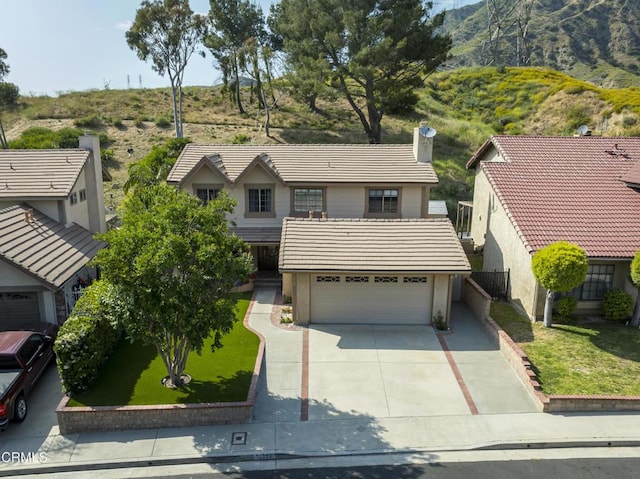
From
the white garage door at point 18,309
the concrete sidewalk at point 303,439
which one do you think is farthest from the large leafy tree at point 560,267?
the white garage door at point 18,309

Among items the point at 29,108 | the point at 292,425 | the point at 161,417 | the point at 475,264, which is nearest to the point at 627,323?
the point at 475,264

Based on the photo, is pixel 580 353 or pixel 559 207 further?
pixel 559 207

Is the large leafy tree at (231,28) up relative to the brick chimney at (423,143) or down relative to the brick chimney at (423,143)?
up

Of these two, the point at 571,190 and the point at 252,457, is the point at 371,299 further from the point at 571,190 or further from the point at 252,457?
the point at 571,190

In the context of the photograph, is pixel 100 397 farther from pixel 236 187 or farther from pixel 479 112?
pixel 479 112

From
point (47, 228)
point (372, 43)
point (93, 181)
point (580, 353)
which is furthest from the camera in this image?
point (372, 43)

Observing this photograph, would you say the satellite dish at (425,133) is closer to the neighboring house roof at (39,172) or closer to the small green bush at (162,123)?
the neighboring house roof at (39,172)

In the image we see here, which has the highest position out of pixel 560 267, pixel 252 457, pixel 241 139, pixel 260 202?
pixel 241 139

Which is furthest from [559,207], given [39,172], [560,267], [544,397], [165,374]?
[39,172]
